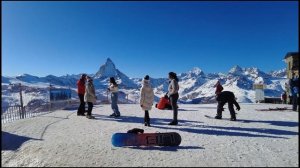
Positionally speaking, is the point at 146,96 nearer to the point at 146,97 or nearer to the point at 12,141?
the point at 146,97

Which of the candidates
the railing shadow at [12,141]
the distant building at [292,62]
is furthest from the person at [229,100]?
the distant building at [292,62]

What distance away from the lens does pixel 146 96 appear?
1230cm

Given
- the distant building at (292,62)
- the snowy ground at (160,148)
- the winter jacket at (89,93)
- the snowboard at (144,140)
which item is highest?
the distant building at (292,62)

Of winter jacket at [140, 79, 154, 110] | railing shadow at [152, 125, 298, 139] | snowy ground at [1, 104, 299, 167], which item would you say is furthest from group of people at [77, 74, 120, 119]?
railing shadow at [152, 125, 298, 139]

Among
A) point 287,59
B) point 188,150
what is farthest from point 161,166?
point 287,59

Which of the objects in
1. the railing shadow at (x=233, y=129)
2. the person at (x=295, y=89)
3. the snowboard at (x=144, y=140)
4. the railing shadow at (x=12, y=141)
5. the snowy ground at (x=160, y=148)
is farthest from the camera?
the person at (x=295, y=89)

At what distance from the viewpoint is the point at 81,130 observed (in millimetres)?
11312

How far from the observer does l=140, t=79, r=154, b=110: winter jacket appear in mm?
12203

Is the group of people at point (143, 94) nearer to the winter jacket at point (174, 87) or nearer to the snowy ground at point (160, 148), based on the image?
the winter jacket at point (174, 87)

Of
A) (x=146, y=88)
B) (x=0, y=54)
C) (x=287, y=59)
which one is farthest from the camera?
(x=287, y=59)

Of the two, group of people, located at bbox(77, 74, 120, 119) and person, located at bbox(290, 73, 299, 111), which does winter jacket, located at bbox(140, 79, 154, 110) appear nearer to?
group of people, located at bbox(77, 74, 120, 119)

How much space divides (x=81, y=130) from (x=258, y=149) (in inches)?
242

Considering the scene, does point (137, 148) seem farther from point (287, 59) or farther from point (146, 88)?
point (287, 59)

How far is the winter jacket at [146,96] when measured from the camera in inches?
480
